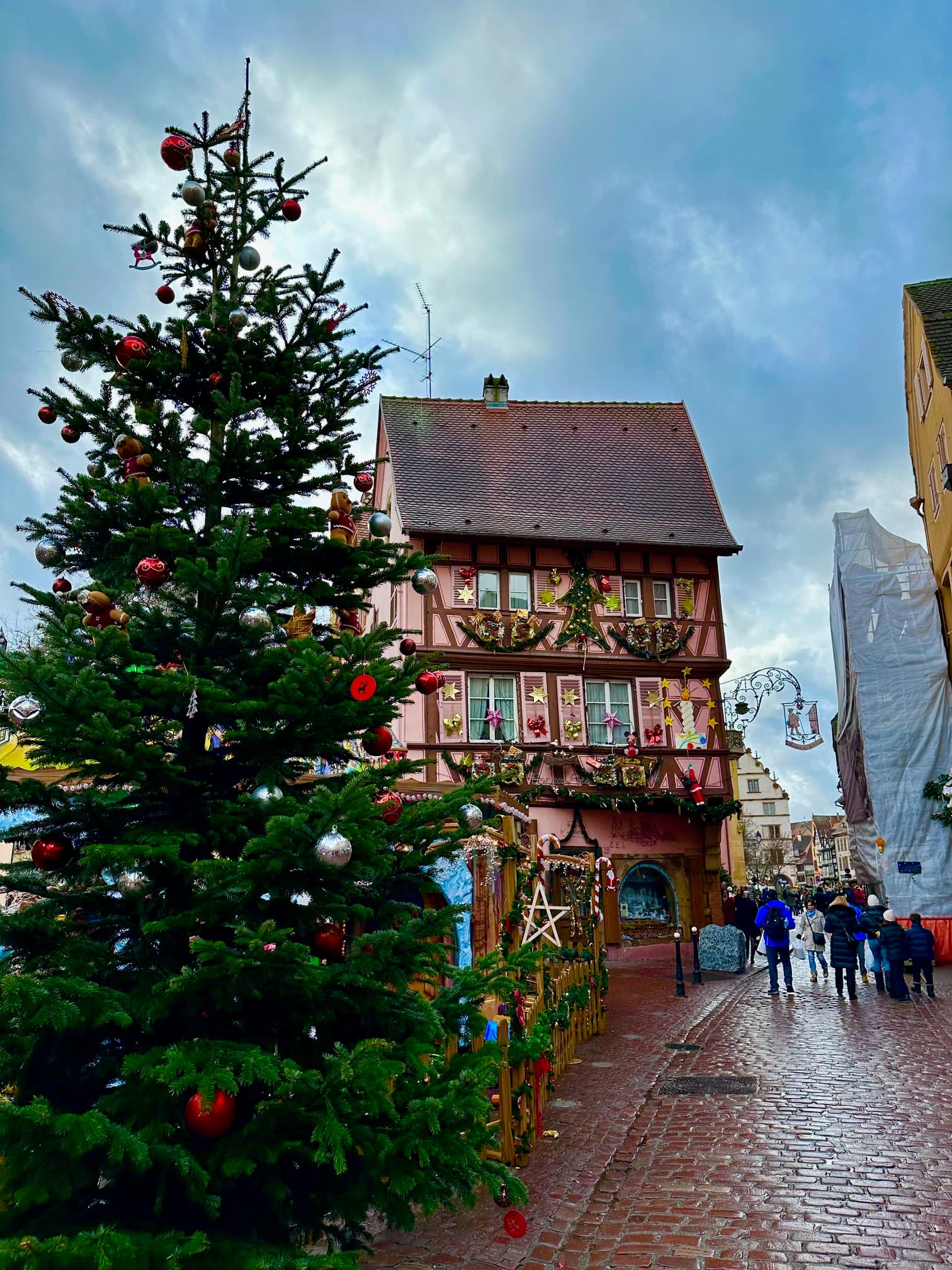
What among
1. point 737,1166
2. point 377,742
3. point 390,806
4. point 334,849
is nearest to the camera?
point 334,849

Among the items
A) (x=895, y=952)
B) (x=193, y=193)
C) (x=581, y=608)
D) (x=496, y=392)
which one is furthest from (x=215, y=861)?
(x=496, y=392)

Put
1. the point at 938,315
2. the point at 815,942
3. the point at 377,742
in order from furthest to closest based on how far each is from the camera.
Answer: the point at 938,315 → the point at 815,942 → the point at 377,742

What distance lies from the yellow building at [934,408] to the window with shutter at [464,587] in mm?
10437

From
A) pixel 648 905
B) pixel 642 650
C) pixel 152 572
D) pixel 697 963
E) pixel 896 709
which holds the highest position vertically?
pixel 642 650

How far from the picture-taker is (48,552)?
4.94 metres

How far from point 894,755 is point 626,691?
616cm

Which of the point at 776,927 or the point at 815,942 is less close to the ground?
the point at 776,927

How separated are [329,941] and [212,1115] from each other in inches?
36.3

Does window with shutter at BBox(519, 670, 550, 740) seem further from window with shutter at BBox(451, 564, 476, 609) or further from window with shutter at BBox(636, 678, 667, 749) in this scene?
window with shutter at BBox(636, 678, 667, 749)

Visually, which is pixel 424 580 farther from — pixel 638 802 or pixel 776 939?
pixel 638 802

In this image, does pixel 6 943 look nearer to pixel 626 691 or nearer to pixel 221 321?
pixel 221 321

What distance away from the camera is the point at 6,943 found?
3.85 meters

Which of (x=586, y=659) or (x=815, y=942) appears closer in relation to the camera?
(x=815, y=942)

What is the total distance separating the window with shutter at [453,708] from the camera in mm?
22031
